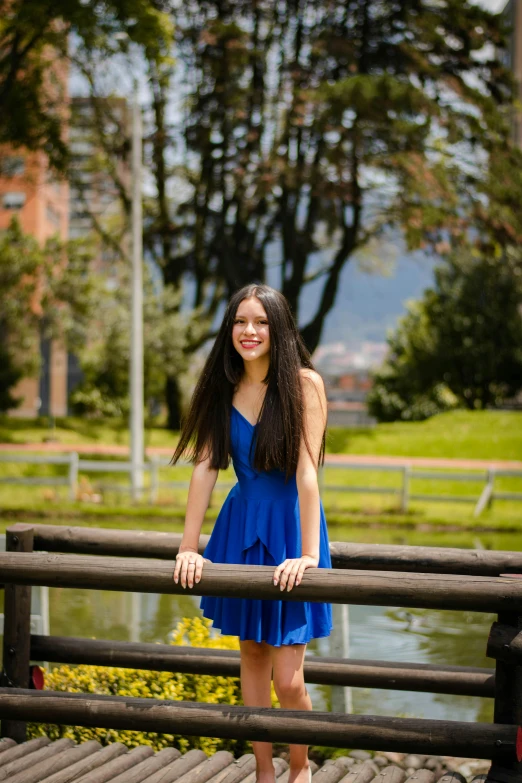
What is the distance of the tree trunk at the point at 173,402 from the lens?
3192 centimetres

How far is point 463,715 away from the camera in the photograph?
6426 millimetres

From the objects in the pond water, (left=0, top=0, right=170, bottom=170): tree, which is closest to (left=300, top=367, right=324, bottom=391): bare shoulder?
the pond water

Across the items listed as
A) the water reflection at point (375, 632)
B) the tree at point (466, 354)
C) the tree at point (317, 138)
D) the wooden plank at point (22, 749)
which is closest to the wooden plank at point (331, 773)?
the wooden plank at point (22, 749)

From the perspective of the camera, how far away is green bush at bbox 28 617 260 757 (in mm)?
4820

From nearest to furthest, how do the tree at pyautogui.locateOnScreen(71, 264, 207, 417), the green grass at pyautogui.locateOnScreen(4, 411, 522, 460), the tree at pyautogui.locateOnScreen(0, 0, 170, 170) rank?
the tree at pyautogui.locateOnScreen(0, 0, 170, 170) → the green grass at pyautogui.locateOnScreen(4, 411, 522, 460) → the tree at pyautogui.locateOnScreen(71, 264, 207, 417)

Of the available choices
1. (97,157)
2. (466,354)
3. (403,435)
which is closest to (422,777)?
(403,435)

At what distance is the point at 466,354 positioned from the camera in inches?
1556

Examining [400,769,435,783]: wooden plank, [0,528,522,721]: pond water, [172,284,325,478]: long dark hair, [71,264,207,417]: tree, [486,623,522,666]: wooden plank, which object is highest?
[71,264,207,417]: tree

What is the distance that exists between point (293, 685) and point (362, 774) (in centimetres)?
95

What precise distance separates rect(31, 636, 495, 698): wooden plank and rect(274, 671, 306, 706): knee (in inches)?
34.2

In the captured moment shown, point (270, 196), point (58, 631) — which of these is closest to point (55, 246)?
point (270, 196)

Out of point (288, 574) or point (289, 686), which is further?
point (289, 686)

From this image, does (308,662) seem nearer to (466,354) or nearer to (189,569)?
(189,569)

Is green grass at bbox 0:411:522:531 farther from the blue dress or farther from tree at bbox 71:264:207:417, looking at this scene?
the blue dress
